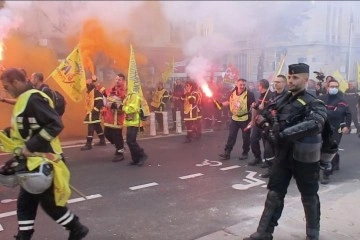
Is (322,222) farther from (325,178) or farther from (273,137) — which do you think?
(325,178)

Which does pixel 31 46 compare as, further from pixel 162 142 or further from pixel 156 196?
A: pixel 156 196

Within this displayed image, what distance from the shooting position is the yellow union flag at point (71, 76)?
317 inches

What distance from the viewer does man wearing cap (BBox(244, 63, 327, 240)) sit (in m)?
3.73

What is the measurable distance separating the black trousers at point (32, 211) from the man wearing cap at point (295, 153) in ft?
5.70

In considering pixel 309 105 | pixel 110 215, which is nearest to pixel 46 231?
pixel 110 215

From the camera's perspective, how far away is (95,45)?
11086 millimetres

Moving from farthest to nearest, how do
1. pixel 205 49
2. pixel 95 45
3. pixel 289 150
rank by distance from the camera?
pixel 95 45 → pixel 205 49 → pixel 289 150

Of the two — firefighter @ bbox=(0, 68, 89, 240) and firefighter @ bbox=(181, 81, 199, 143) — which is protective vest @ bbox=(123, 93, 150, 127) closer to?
firefighter @ bbox=(181, 81, 199, 143)

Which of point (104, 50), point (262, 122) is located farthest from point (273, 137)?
point (104, 50)

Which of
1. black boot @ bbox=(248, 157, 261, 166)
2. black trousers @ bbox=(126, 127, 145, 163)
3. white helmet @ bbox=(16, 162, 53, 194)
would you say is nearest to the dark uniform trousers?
white helmet @ bbox=(16, 162, 53, 194)

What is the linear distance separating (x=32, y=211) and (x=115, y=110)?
14.0 ft

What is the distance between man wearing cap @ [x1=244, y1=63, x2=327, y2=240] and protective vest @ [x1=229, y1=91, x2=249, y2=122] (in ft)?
12.3

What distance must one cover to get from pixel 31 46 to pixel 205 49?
562cm

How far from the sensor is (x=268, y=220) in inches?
150
